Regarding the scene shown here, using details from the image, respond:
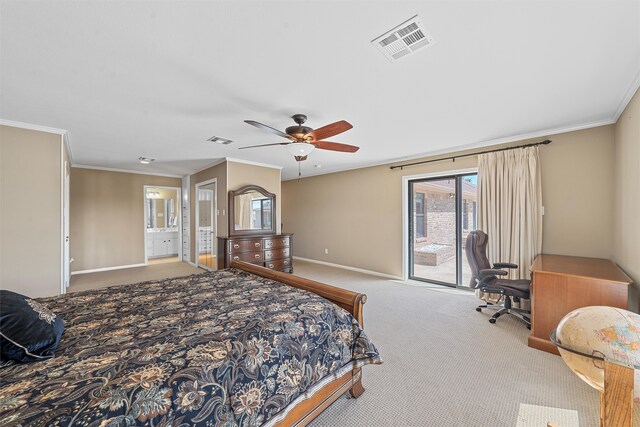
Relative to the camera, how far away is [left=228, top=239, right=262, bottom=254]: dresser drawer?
198 inches

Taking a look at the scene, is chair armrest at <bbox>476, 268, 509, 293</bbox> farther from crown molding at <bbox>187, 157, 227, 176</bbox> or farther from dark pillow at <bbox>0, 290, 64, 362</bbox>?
crown molding at <bbox>187, 157, 227, 176</bbox>

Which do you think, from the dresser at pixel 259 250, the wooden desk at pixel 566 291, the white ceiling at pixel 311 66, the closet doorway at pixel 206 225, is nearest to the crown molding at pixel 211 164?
the closet doorway at pixel 206 225

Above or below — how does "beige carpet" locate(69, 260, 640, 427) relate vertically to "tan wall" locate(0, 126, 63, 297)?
below

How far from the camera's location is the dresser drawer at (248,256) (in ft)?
16.5

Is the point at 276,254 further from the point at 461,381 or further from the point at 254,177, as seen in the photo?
the point at 461,381

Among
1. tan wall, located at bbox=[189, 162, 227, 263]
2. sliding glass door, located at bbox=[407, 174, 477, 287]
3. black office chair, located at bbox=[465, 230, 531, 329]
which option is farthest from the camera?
tan wall, located at bbox=[189, 162, 227, 263]

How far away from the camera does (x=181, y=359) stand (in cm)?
118

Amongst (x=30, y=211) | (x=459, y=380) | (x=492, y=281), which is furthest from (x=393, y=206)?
(x=30, y=211)

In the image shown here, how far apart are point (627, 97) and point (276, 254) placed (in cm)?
547

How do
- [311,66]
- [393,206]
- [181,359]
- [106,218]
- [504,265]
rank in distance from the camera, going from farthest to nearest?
[106,218] → [393,206] → [504,265] → [311,66] → [181,359]

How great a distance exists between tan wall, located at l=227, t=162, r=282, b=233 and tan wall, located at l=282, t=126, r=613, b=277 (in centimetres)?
147

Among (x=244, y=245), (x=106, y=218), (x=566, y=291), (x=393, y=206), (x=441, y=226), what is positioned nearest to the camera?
(x=566, y=291)

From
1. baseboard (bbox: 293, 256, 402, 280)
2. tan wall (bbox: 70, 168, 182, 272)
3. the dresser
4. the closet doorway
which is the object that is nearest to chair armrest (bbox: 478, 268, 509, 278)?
baseboard (bbox: 293, 256, 402, 280)

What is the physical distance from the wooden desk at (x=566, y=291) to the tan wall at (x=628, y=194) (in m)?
0.18
